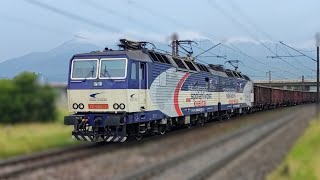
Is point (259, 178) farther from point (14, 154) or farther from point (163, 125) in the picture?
point (163, 125)

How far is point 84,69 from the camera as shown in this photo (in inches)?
695

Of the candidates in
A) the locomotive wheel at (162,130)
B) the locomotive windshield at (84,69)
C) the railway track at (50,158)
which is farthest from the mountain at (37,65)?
the locomotive wheel at (162,130)

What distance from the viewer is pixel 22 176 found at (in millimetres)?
11062

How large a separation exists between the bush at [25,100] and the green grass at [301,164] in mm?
6906

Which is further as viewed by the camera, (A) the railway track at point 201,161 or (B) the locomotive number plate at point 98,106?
(B) the locomotive number plate at point 98,106

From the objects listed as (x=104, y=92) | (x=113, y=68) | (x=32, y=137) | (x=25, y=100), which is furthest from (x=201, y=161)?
(x=25, y=100)

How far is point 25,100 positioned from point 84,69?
34.4 ft

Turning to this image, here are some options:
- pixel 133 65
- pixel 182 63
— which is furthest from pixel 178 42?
pixel 133 65

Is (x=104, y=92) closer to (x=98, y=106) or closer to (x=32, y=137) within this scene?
(x=98, y=106)

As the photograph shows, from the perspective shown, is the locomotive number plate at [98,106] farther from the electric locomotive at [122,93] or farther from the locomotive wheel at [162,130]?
the locomotive wheel at [162,130]

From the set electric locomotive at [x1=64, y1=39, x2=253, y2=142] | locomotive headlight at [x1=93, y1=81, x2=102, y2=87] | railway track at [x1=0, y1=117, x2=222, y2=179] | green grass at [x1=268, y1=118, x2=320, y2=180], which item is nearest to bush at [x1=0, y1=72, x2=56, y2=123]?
railway track at [x1=0, y1=117, x2=222, y2=179]

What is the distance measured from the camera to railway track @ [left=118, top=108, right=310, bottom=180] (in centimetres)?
1181

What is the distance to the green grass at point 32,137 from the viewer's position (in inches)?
309

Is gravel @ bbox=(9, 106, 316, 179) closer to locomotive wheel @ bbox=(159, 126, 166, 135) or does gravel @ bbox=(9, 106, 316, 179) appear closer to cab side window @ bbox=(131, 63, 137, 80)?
locomotive wheel @ bbox=(159, 126, 166, 135)
